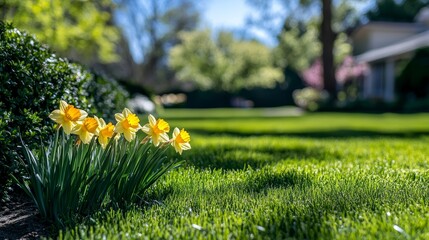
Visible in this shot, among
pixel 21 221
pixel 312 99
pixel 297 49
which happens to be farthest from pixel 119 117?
pixel 297 49

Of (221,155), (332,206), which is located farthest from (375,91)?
(332,206)

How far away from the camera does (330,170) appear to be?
14.9ft

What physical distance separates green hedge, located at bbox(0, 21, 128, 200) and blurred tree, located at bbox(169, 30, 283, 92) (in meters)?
34.9

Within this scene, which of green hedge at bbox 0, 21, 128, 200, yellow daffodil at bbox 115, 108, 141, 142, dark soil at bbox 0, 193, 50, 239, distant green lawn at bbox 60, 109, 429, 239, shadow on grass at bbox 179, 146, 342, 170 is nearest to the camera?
distant green lawn at bbox 60, 109, 429, 239

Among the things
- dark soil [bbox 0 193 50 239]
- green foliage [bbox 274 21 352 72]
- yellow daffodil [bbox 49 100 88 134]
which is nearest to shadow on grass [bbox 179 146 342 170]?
dark soil [bbox 0 193 50 239]

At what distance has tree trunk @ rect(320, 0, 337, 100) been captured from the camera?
25.0 m

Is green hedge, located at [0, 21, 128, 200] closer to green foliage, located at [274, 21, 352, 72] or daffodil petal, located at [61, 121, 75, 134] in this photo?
daffodil petal, located at [61, 121, 75, 134]

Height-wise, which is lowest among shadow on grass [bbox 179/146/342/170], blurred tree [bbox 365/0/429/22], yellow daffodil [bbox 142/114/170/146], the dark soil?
shadow on grass [bbox 179/146/342/170]

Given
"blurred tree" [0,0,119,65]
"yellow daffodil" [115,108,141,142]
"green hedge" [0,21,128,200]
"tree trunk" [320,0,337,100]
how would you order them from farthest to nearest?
"tree trunk" [320,0,337,100], "blurred tree" [0,0,119,65], "green hedge" [0,21,128,200], "yellow daffodil" [115,108,141,142]

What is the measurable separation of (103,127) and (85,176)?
357mm

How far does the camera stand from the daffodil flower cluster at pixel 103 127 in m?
3.06

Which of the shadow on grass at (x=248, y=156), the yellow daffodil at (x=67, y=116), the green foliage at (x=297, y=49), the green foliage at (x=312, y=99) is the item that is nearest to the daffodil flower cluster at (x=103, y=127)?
the yellow daffodil at (x=67, y=116)

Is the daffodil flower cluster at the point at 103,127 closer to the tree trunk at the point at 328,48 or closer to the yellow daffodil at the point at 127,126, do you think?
the yellow daffodil at the point at 127,126

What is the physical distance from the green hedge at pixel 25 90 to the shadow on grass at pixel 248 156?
1.51m
